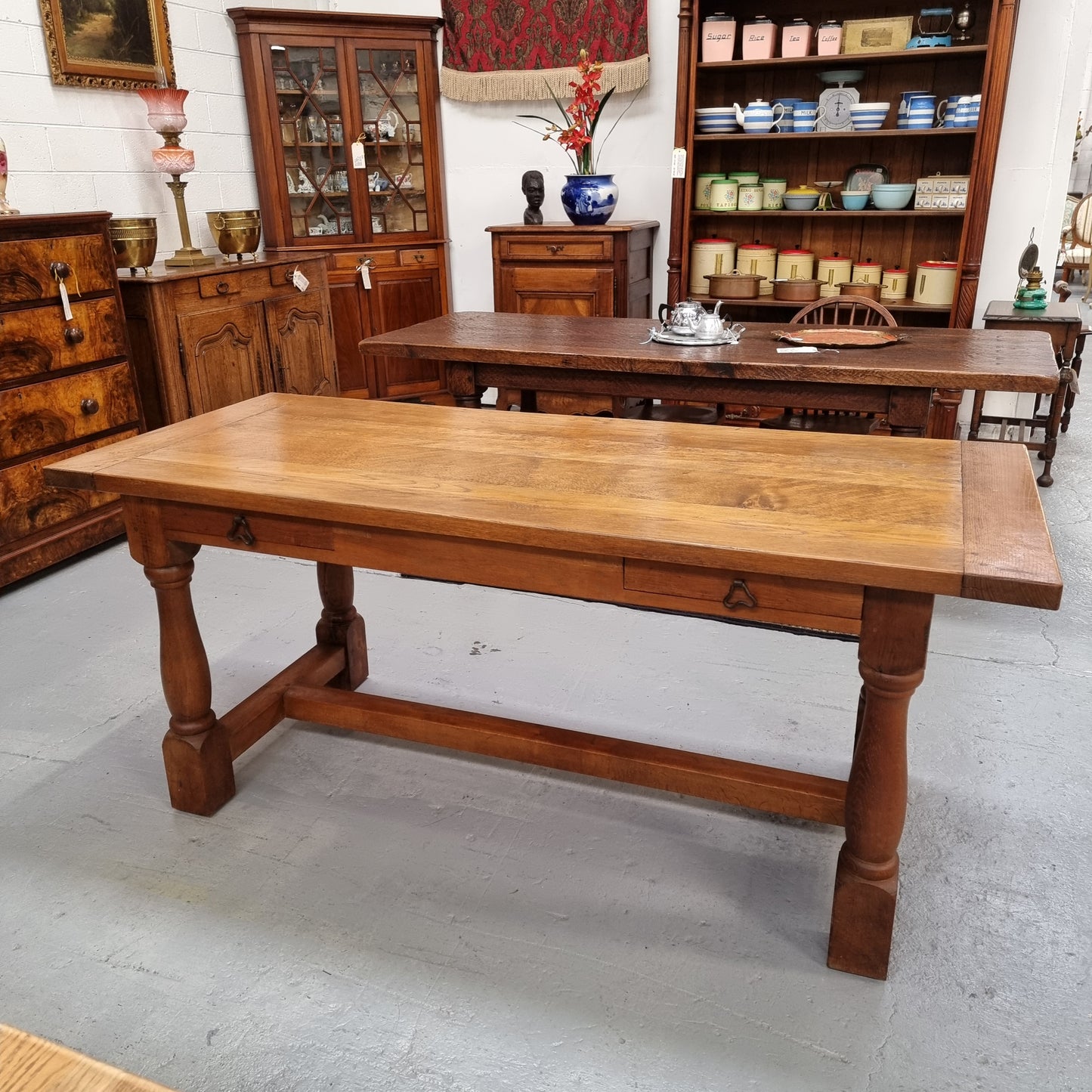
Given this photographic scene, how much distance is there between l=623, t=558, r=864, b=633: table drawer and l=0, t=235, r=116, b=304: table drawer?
2517 mm

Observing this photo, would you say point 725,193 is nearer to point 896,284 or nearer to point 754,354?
point 896,284

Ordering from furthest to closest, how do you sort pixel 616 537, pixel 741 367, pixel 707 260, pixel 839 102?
pixel 707 260 → pixel 839 102 → pixel 741 367 → pixel 616 537

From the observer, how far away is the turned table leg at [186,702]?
1860 millimetres

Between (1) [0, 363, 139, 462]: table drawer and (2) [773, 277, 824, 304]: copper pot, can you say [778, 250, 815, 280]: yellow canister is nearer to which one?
(2) [773, 277, 824, 304]: copper pot

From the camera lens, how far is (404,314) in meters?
5.28

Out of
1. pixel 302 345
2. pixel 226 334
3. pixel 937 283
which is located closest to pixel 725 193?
pixel 937 283

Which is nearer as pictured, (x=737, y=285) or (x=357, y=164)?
(x=737, y=285)

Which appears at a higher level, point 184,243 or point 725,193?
point 725,193

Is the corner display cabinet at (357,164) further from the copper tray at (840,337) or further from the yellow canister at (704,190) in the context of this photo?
the copper tray at (840,337)

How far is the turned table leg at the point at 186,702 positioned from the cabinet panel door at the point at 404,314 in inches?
134

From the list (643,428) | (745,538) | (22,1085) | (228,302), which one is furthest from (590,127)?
(22,1085)

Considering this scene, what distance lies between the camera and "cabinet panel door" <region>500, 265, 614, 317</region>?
4617 mm

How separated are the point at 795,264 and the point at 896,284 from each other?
1.59ft

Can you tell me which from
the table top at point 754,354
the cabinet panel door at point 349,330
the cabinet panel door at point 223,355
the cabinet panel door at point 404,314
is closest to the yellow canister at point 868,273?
the table top at point 754,354
